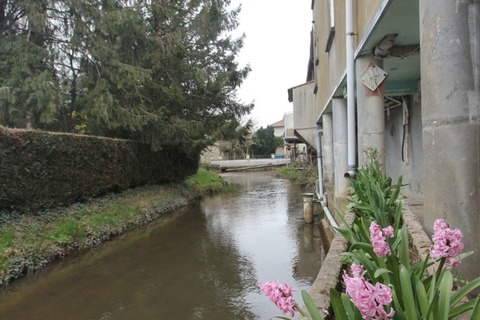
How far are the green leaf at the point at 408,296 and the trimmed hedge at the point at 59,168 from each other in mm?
7889

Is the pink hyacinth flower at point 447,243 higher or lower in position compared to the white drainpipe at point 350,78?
lower

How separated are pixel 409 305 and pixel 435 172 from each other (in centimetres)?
132

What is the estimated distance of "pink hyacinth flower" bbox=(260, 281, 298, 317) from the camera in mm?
1578

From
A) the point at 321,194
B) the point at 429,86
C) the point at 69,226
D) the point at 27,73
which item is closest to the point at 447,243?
the point at 429,86

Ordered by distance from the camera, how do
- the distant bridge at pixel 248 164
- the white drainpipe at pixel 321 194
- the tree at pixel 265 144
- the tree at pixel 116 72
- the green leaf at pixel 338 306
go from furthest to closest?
the tree at pixel 265 144
the distant bridge at pixel 248 164
the tree at pixel 116 72
the white drainpipe at pixel 321 194
the green leaf at pixel 338 306

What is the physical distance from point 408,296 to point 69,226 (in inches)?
332

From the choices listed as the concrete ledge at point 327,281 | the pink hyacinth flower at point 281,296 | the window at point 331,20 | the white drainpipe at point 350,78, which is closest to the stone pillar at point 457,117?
the concrete ledge at point 327,281

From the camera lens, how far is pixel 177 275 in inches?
272

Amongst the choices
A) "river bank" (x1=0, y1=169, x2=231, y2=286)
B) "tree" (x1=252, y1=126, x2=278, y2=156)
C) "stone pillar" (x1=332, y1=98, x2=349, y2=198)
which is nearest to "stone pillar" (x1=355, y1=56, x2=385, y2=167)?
"stone pillar" (x1=332, y1=98, x2=349, y2=198)

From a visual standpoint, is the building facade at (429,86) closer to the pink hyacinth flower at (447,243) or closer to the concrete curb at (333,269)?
the concrete curb at (333,269)

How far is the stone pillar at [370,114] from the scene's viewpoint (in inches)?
207

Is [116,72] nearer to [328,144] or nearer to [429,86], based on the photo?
[328,144]

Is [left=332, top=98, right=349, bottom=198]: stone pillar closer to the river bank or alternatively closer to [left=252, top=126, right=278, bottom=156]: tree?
the river bank

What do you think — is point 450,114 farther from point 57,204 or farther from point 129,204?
point 129,204
